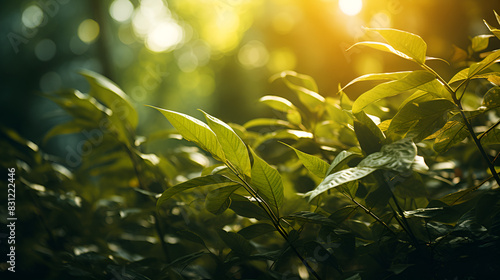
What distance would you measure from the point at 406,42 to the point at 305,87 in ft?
0.99

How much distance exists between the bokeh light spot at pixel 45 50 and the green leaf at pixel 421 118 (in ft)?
18.2

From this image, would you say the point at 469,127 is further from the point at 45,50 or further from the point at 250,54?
the point at 250,54

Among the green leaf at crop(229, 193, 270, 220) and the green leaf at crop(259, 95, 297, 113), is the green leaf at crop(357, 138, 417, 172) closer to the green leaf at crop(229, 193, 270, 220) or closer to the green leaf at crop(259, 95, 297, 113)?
the green leaf at crop(229, 193, 270, 220)

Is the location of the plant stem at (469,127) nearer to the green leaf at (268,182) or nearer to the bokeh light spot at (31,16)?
the green leaf at (268,182)

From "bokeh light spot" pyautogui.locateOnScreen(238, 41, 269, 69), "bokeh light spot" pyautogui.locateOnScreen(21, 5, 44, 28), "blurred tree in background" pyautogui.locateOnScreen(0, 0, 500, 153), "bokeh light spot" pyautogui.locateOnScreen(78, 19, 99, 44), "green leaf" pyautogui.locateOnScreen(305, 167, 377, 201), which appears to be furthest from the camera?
"bokeh light spot" pyautogui.locateOnScreen(238, 41, 269, 69)

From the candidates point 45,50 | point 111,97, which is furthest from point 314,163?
point 45,50

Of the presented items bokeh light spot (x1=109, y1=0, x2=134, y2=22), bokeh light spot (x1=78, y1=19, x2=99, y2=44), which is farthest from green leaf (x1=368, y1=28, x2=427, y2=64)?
bokeh light spot (x1=109, y1=0, x2=134, y2=22)

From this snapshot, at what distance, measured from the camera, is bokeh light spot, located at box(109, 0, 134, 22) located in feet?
20.5

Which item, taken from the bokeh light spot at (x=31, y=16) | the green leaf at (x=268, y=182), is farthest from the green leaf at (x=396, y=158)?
the bokeh light spot at (x=31, y=16)

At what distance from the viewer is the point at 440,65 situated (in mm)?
1128

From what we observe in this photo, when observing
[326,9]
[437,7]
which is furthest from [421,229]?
[326,9]

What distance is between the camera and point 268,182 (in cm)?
40

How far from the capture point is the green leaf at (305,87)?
627mm

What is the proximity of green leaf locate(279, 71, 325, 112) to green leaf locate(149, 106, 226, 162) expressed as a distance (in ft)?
0.93
